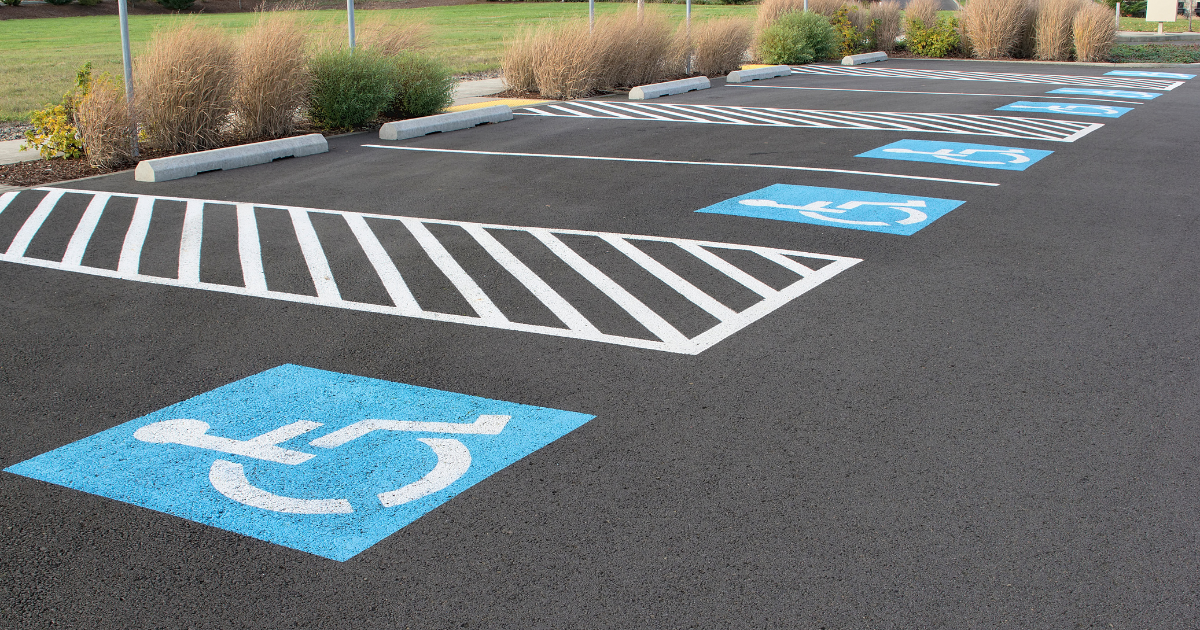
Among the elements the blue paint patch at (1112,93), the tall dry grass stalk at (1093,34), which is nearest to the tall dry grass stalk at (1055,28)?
the tall dry grass stalk at (1093,34)

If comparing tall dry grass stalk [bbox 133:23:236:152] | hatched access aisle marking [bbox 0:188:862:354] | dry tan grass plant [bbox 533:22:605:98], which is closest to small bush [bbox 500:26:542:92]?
dry tan grass plant [bbox 533:22:605:98]

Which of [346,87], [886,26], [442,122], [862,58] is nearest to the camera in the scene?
[346,87]

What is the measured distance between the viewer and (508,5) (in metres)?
60.8

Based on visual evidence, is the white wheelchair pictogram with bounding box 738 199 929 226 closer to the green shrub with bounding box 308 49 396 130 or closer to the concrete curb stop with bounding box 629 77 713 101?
the green shrub with bounding box 308 49 396 130

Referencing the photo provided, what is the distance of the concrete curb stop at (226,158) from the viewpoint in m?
11.6

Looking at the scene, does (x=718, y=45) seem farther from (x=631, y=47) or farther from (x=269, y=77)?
(x=269, y=77)

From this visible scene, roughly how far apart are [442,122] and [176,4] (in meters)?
43.3

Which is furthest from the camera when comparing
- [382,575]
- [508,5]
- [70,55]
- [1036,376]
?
Answer: [508,5]

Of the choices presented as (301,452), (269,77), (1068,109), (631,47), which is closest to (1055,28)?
(1068,109)

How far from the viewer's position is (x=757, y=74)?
75.4 feet

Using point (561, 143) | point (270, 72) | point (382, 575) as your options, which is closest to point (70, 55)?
point (270, 72)

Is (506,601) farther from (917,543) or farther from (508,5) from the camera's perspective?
(508,5)

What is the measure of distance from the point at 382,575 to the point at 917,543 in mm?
2058

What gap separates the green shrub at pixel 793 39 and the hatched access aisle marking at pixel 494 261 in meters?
18.9
